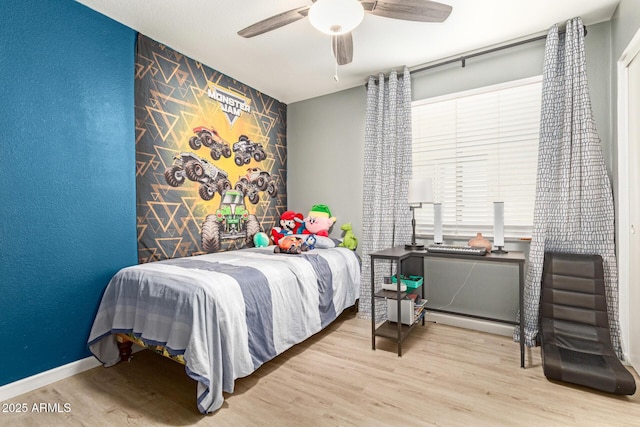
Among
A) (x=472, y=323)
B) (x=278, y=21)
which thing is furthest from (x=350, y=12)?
(x=472, y=323)

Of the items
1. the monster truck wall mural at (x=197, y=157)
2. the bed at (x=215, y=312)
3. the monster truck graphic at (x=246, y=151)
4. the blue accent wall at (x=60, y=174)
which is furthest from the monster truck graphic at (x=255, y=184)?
the blue accent wall at (x=60, y=174)

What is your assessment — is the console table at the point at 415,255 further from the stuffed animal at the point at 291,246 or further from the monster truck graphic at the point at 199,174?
the monster truck graphic at the point at 199,174

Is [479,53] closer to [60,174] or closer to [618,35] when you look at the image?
[618,35]

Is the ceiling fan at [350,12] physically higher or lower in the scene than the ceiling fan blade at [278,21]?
lower

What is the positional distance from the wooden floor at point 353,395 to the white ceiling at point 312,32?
100 inches

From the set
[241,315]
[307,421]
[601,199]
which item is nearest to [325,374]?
[307,421]

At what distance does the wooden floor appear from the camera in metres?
1.60

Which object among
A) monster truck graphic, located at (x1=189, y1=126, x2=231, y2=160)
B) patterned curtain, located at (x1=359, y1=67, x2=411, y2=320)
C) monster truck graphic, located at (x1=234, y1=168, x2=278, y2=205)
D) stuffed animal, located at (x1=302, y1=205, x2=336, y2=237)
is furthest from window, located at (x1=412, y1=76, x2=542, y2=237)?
monster truck graphic, located at (x1=189, y1=126, x2=231, y2=160)

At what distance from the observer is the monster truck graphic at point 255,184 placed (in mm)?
3438

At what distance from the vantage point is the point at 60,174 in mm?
2016

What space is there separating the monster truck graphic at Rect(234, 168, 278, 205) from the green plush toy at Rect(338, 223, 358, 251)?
1.07 metres

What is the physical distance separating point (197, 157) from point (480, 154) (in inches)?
106

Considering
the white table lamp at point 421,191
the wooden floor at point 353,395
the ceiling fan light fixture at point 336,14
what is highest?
the ceiling fan light fixture at point 336,14

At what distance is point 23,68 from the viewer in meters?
1.87
